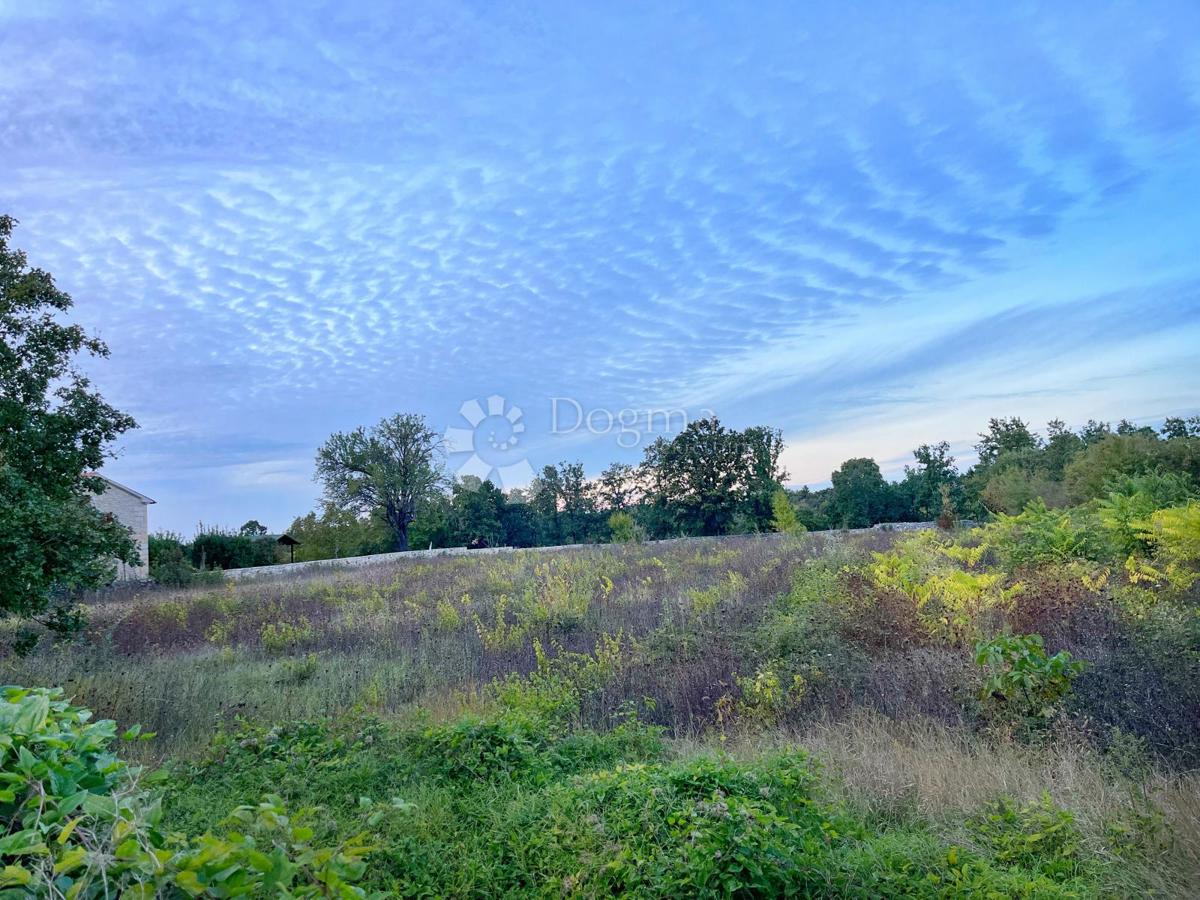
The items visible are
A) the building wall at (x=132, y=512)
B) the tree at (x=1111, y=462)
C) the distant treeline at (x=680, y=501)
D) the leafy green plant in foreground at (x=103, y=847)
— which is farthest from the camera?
the distant treeline at (x=680, y=501)

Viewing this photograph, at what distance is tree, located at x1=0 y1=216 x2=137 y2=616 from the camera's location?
7109mm

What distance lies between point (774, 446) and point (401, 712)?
42605 mm

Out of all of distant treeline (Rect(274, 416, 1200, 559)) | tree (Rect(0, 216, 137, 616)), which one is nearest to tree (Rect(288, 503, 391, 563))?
distant treeline (Rect(274, 416, 1200, 559))

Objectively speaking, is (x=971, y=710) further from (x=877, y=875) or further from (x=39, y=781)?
(x=39, y=781)

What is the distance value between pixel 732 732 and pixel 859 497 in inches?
1690

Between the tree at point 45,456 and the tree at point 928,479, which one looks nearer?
the tree at point 45,456

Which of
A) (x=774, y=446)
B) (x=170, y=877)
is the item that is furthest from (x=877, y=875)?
(x=774, y=446)

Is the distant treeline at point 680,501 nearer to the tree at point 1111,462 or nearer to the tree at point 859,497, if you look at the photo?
the tree at point 859,497

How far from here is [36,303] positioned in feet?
31.3

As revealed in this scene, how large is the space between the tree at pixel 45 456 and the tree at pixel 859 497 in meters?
41.0

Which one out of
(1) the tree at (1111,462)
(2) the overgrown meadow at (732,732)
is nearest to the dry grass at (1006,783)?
(2) the overgrown meadow at (732,732)

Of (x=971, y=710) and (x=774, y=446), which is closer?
(x=971, y=710)

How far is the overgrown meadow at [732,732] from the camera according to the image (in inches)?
115

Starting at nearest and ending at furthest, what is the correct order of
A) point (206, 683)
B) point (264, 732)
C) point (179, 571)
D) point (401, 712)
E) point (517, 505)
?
point (264, 732) < point (401, 712) < point (206, 683) < point (179, 571) < point (517, 505)
